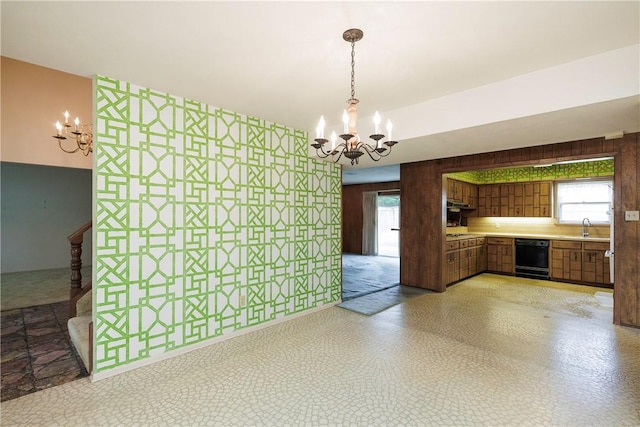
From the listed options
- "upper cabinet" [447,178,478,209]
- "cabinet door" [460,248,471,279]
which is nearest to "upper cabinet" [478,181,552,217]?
"upper cabinet" [447,178,478,209]

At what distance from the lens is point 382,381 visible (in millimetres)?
2387

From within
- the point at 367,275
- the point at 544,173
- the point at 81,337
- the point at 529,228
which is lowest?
the point at 367,275

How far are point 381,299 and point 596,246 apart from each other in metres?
4.17

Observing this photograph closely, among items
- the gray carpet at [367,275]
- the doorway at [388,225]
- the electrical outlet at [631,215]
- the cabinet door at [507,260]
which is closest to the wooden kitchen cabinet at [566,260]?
the cabinet door at [507,260]

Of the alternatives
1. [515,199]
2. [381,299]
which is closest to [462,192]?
[515,199]

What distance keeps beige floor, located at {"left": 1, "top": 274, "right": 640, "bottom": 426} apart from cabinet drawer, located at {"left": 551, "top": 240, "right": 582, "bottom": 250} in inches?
94.6

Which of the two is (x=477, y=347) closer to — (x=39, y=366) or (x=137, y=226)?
(x=137, y=226)

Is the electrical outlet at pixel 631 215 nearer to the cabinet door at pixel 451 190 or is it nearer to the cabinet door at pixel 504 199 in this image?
the cabinet door at pixel 451 190

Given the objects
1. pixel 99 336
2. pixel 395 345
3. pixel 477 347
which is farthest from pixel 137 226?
pixel 477 347

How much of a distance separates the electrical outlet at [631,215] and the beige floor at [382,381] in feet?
4.23

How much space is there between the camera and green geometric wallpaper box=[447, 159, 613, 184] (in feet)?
18.8

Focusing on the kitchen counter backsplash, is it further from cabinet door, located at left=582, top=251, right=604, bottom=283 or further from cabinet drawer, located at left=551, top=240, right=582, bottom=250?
cabinet door, located at left=582, top=251, right=604, bottom=283

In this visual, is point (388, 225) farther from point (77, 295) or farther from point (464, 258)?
point (77, 295)

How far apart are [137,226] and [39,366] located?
149 cm
